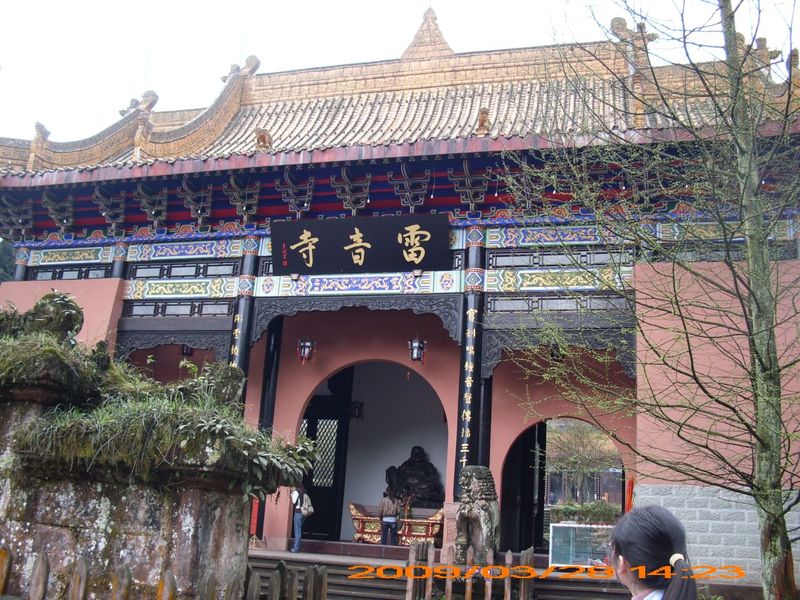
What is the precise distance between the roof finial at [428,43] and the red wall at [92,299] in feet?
20.4

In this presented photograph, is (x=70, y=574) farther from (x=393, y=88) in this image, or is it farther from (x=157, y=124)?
(x=157, y=124)

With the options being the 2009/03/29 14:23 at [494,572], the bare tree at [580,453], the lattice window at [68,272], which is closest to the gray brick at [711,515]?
the 2009/03/29 14:23 at [494,572]

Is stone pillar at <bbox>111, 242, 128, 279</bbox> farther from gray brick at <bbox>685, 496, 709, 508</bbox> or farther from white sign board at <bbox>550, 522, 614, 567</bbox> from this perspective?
gray brick at <bbox>685, 496, 709, 508</bbox>

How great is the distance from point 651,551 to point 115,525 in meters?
2.97

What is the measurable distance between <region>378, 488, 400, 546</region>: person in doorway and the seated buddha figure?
0.39 metres

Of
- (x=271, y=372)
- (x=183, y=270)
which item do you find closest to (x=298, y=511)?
(x=271, y=372)

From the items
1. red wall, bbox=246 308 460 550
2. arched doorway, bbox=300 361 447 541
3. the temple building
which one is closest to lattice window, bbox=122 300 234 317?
the temple building

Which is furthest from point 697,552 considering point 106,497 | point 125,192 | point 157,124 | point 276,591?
point 157,124

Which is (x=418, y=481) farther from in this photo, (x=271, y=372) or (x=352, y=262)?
(x=352, y=262)

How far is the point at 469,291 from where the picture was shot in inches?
362

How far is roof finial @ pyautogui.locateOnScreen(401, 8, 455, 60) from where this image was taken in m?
13.4

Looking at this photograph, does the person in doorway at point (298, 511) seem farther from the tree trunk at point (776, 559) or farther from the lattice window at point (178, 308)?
the tree trunk at point (776, 559)

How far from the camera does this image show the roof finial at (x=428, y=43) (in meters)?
13.4

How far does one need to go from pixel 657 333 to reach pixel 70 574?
19.7 feet
